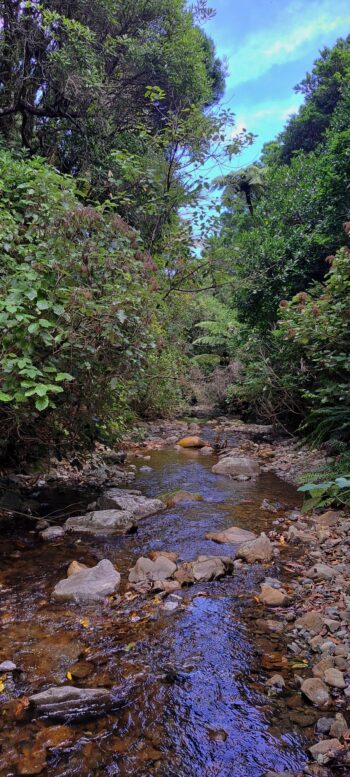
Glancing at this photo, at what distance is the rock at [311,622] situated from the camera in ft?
9.43

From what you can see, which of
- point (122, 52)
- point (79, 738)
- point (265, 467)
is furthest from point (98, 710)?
point (122, 52)

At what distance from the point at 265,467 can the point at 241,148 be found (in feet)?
18.3

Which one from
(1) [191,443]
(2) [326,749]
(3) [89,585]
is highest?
(1) [191,443]

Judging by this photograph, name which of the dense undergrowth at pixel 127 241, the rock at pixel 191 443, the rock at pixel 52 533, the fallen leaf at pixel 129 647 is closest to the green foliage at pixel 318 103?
the dense undergrowth at pixel 127 241

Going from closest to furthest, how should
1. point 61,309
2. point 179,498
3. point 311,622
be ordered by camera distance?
point 311,622 < point 61,309 < point 179,498

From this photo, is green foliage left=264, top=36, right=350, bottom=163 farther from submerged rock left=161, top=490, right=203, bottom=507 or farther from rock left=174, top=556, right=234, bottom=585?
rock left=174, top=556, right=234, bottom=585

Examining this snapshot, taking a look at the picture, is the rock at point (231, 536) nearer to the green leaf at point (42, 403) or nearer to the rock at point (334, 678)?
the rock at point (334, 678)

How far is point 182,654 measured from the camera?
2703 mm

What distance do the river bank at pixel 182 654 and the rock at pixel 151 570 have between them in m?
0.11

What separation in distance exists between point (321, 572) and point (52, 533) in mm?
2622

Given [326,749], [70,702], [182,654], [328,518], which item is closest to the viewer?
[326,749]

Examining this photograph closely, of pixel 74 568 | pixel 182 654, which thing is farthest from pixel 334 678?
pixel 74 568

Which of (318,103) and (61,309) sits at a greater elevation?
(318,103)

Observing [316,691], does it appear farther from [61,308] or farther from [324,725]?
[61,308]
